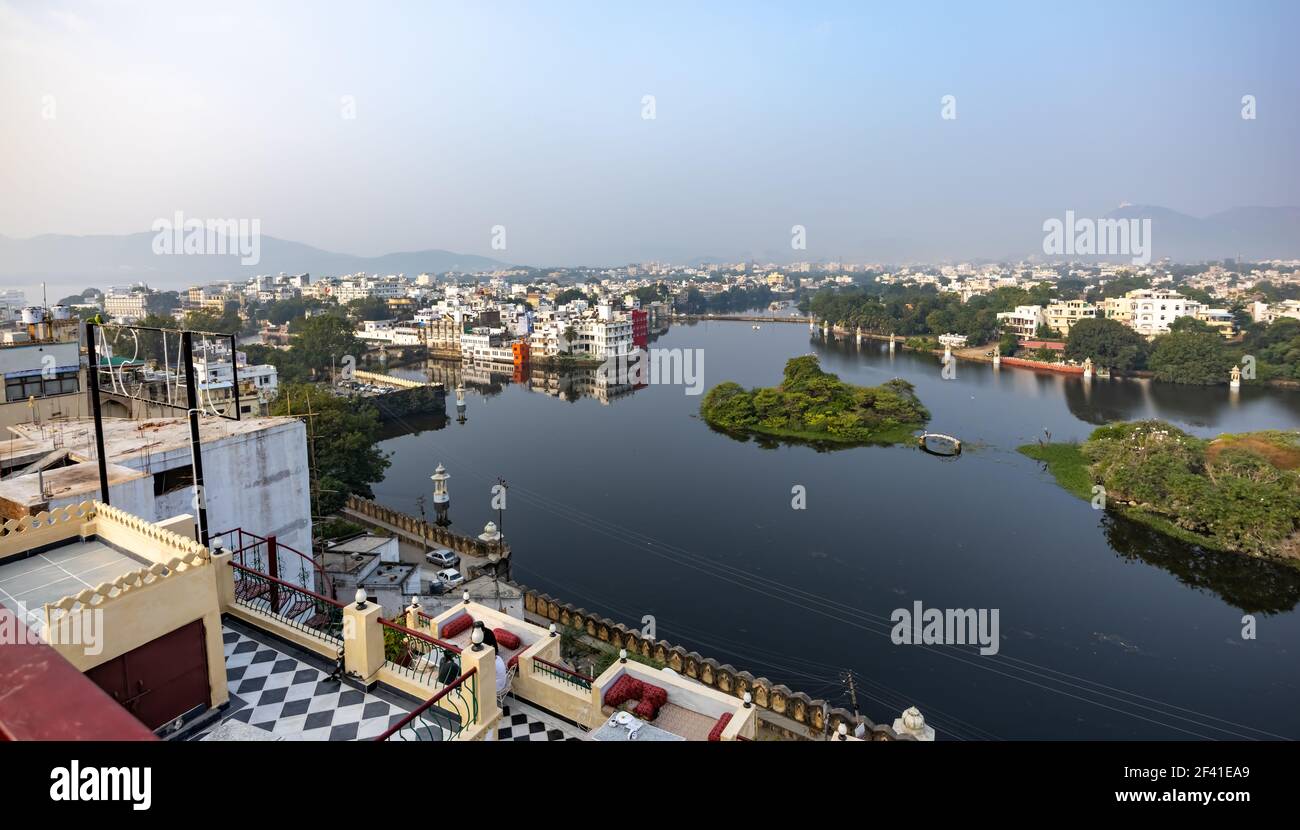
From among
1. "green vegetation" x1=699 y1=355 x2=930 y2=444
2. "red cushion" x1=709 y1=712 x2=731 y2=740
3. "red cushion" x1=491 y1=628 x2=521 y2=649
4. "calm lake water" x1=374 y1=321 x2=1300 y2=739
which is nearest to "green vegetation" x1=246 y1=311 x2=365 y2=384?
"calm lake water" x1=374 y1=321 x2=1300 y2=739

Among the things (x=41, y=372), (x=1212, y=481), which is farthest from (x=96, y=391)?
(x=1212, y=481)

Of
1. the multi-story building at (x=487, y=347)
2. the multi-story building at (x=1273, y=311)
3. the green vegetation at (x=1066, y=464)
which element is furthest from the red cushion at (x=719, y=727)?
the multi-story building at (x=1273, y=311)

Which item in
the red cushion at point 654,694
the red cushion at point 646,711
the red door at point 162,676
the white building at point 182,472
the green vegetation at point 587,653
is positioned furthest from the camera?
the green vegetation at point 587,653

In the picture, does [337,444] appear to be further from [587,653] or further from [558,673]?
[558,673]

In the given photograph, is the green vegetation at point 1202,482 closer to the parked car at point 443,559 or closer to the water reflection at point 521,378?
the parked car at point 443,559

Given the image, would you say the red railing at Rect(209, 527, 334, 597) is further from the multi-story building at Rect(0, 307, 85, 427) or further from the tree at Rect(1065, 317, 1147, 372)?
the tree at Rect(1065, 317, 1147, 372)
